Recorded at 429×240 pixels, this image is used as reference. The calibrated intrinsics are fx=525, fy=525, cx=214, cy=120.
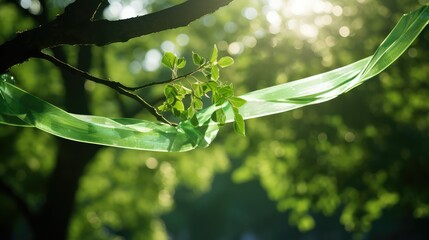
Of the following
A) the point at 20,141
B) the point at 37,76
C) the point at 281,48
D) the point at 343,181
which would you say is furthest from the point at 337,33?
the point at 20,141

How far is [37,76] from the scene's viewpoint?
14453 mm

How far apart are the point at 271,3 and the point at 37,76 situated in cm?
737

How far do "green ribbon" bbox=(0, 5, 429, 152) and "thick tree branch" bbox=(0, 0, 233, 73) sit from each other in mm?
470

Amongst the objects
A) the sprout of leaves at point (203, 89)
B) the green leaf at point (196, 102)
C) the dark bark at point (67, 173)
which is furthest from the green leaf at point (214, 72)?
the dark bark at point (67, 173)

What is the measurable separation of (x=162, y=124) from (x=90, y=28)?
81cm

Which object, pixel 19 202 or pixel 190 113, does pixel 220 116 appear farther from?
pixel 19 202

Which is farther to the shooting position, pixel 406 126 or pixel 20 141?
pixel 20 141

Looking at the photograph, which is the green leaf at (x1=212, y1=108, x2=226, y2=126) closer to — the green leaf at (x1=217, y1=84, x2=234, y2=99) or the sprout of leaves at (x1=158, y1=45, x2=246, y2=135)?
→ the sprout of leaves at (x1=158, y1=45, x2=246, y2=135)

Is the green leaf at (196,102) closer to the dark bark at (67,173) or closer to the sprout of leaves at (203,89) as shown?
the sprout of leaves at (203,89)

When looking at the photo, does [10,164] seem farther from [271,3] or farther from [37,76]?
[271,3]

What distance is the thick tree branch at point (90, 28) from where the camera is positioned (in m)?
2.17

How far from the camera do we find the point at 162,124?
9.41ft

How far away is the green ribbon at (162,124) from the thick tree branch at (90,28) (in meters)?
0.47

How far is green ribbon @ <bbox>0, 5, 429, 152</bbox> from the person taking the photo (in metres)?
2.68
